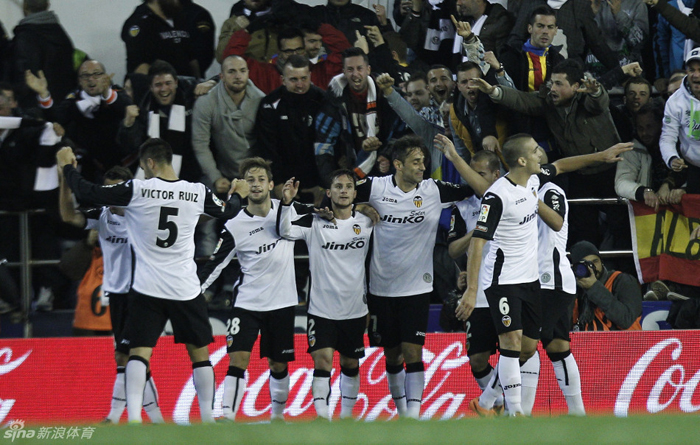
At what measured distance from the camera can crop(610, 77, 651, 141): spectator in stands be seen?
33.8 feet

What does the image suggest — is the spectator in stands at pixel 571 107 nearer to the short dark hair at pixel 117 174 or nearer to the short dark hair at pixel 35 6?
the short dark hair at pixel 117 174

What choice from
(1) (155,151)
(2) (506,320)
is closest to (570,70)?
(2) (506,320)

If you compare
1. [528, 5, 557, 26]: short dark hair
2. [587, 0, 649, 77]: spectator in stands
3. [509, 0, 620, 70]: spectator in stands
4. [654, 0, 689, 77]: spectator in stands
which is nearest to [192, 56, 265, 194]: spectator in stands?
[528, 5, 557, 26]: short dark hair

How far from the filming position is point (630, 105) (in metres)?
10.4

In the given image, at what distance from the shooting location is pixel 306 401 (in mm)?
8969

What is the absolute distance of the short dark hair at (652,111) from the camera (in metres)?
10.2

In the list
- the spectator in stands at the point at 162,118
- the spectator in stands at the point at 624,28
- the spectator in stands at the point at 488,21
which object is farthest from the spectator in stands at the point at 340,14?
the spectator in stands at the point at 624,28

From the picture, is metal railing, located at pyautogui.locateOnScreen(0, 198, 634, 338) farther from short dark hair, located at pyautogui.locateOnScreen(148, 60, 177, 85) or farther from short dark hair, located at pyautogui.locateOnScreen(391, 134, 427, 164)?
short dark hair, located at pyautogui.locateOnScreen(391, 134, 427, 164)

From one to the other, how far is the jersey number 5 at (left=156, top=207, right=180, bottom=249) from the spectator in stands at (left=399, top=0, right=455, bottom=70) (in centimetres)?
475

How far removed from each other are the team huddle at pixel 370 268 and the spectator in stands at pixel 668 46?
376 centimetres

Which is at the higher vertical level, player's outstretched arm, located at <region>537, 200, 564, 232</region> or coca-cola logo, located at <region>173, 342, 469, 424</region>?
player's outstretched arm, located at <region>537, 200, 564, 232</region>

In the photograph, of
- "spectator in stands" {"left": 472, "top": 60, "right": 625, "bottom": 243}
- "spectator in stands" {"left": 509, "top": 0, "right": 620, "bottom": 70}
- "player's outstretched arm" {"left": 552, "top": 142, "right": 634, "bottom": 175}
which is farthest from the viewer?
"spectator in stands" {"left": 509, "top": 0, "right": 620, "bottom": 70}

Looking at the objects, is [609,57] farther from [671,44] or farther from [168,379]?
[168,379]

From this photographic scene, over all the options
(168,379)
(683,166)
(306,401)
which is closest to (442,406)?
(306,401)
